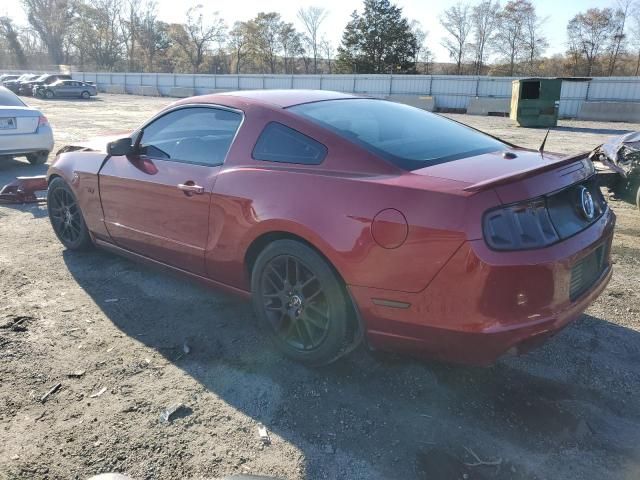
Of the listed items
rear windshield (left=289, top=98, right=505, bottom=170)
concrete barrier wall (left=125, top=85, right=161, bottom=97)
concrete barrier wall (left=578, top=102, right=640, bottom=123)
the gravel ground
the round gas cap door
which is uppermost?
concrete barrier wall (left=125, top=85, right=161, bottom=97)

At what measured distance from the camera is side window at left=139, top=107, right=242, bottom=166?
350 centimetres

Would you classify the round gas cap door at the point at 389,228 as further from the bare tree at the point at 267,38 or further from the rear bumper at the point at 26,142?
the bare tree at the point at 267,38

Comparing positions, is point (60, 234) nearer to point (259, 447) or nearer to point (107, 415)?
point (107, 415)

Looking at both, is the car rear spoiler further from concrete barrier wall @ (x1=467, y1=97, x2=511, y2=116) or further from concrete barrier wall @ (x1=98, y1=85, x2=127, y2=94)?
concrete barrier wall @ (x1=98, y1=85, x2=127, y2=94)

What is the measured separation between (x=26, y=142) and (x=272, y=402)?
8508mm

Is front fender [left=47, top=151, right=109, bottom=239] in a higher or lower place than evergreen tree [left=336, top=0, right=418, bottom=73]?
lower

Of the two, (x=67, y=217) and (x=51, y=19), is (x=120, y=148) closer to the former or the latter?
(x=67, y=217)

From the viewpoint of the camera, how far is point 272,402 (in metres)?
2.82

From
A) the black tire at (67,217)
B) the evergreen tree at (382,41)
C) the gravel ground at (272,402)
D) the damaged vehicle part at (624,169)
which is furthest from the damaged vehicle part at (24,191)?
the evergreen tree at (382,41)

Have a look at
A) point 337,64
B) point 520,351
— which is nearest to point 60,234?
point 520,351

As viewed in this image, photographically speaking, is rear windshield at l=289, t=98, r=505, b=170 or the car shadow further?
rear windshield at l=289, t=98, r=505, b=170

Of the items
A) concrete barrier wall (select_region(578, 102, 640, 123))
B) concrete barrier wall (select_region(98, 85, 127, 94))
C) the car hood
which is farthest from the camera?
concrete barrier wall (select_region(98, 85, 127, 94))

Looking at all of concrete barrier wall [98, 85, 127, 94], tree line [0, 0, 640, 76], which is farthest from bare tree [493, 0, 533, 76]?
concrete barrier wall [98, 85, 127, 94]

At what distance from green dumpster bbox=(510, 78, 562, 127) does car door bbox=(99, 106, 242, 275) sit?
18.0 meters
